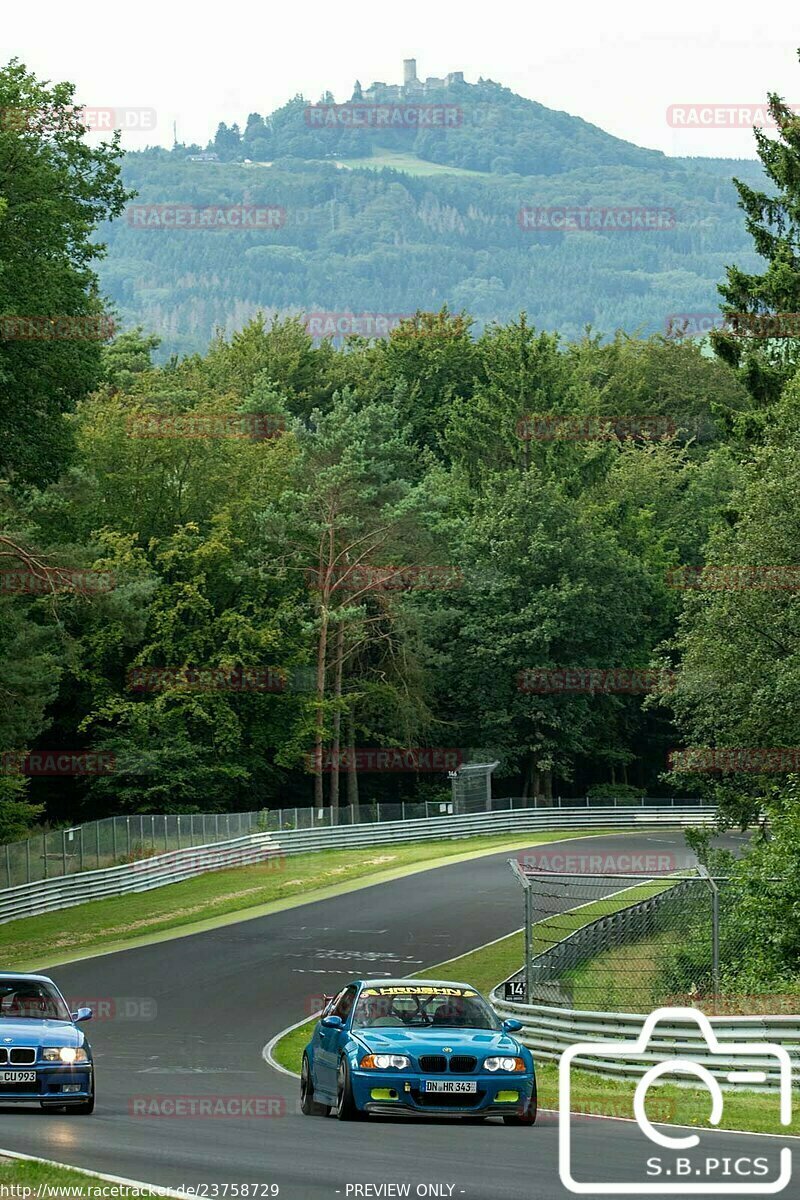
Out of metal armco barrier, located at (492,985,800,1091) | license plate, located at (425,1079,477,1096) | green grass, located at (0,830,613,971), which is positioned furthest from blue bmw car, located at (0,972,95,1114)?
green grass, located at (0,830,613,971)

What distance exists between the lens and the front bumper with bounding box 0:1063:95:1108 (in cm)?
1634

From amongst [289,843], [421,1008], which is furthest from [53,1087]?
[289,843]

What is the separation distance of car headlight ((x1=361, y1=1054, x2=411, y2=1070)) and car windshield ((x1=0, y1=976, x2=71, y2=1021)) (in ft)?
12.0

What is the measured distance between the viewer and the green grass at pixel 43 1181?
10578 mm

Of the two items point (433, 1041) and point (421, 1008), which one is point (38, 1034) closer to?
point (421, 1008)

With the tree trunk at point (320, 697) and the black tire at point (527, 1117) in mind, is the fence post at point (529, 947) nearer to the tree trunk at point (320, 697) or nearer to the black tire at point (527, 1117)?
the black tire at point (527, 1117)

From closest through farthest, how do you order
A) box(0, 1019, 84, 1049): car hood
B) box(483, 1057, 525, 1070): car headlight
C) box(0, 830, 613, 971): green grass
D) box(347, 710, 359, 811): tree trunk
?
box(483, 1057, 525, 1070): car headlight < box(0, 1019, 84, 1049): car hood < box(0, 830, 613, 971): green grass < box(347, 710, 359, 811): tree trunk

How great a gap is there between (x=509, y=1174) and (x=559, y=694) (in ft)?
240

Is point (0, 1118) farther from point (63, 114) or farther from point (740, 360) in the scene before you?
point (740, 360)

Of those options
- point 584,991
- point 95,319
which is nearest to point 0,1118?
point 584,991

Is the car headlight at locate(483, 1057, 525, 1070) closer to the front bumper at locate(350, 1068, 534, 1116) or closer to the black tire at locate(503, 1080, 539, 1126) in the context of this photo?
the front bumper at locate(350, 1068, 534, 1116)

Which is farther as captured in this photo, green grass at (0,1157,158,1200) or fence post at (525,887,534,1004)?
fence post at (525,887,534,1004)

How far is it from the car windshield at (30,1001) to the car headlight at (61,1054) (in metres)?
0.76

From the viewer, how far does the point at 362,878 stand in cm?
5634
